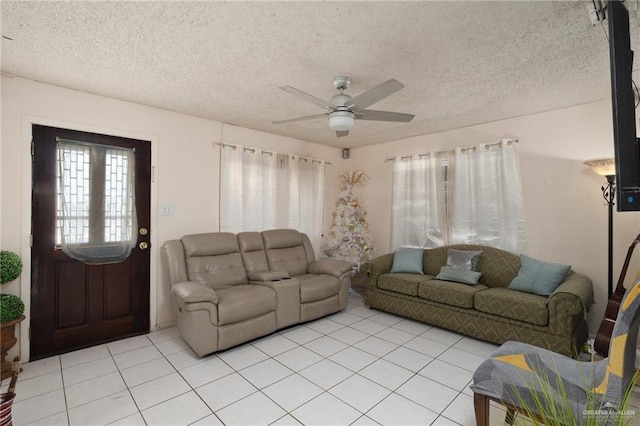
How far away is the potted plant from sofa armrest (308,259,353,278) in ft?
9.50

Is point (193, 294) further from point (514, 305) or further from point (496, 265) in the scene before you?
point (496, 265)

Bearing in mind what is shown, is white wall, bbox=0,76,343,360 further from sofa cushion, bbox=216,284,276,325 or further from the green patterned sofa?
the green patterned sofa

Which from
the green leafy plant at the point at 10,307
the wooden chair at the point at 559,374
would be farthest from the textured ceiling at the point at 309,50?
the green leafy plant at the point at 10,307

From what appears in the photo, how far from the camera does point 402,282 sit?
3.76 metres

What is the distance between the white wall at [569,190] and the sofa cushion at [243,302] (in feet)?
10.2

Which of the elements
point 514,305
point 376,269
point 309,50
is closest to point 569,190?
point 514,305

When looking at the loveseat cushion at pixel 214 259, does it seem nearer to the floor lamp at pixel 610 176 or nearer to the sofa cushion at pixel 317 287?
the sofa cushion at pixel 317 287

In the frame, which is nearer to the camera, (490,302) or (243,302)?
(243,302)

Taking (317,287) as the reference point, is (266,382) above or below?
below

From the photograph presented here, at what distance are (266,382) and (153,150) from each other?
270 cm

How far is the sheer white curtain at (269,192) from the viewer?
13.1 ft

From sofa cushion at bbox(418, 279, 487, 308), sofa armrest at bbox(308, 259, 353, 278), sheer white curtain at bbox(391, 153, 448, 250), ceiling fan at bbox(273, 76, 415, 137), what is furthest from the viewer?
sheer white curtain at bbox(391, 153, 448, 250)

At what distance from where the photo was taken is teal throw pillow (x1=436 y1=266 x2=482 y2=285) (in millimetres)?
3488

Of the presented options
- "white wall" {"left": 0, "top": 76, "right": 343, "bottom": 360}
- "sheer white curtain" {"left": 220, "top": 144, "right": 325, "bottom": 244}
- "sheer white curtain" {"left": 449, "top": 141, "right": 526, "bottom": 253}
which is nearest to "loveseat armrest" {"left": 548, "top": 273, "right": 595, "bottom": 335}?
"sheer white curtain" {"left": 449, "top": 141, "right": 526, "bottom": 253}
